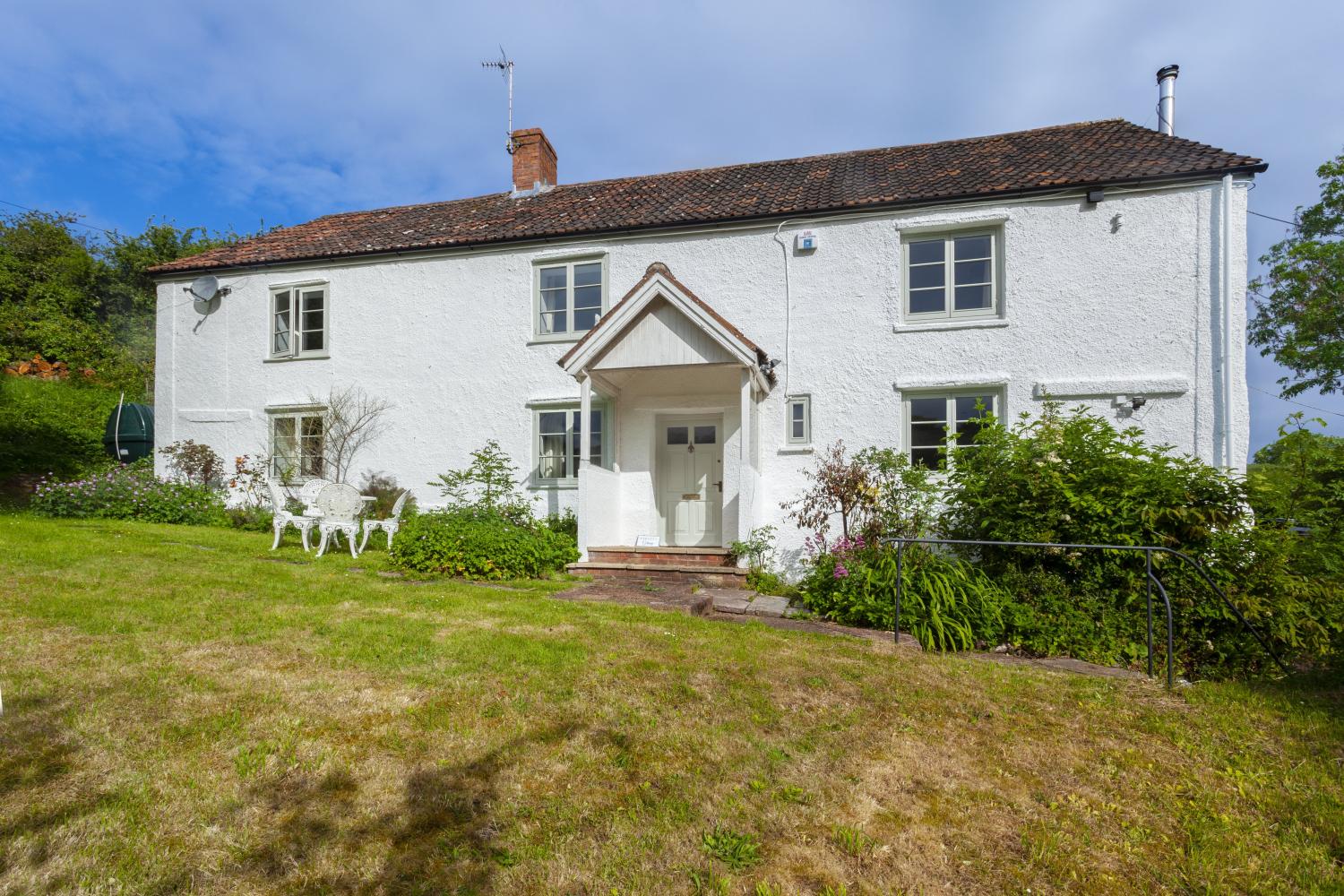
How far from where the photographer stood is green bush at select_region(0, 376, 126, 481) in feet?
52.6

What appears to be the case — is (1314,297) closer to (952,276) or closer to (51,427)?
(952,276)

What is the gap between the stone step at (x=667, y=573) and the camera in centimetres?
992

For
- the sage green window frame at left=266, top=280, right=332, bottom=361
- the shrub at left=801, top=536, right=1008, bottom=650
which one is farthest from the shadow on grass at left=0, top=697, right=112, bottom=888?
the sage green window frame at left=266, top=280, right=332, bottom=361

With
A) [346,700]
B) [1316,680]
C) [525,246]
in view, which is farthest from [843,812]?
[525,246]

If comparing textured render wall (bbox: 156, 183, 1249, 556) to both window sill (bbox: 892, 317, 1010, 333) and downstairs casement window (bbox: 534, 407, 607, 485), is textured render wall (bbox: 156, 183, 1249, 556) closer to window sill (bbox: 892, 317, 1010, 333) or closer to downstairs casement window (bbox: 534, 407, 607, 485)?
window sill (bbox: 892, 317, 1010, 333)

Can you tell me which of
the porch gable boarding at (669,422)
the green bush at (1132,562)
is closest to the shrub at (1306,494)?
the green bush at (1132,562)

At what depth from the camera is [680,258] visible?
40.1 feet

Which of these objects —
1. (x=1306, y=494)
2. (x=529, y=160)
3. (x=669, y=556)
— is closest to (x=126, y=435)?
(x=529, y=160)

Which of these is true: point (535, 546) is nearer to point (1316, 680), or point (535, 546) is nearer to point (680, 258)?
point (680, 258)

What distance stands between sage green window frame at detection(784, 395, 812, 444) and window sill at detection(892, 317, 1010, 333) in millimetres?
1950

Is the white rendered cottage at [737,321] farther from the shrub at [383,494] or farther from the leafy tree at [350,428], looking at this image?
the leafy tree at [350,428]

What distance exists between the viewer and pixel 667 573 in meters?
10.2

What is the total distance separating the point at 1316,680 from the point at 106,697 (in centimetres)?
946

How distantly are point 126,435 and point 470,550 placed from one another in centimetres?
1404
